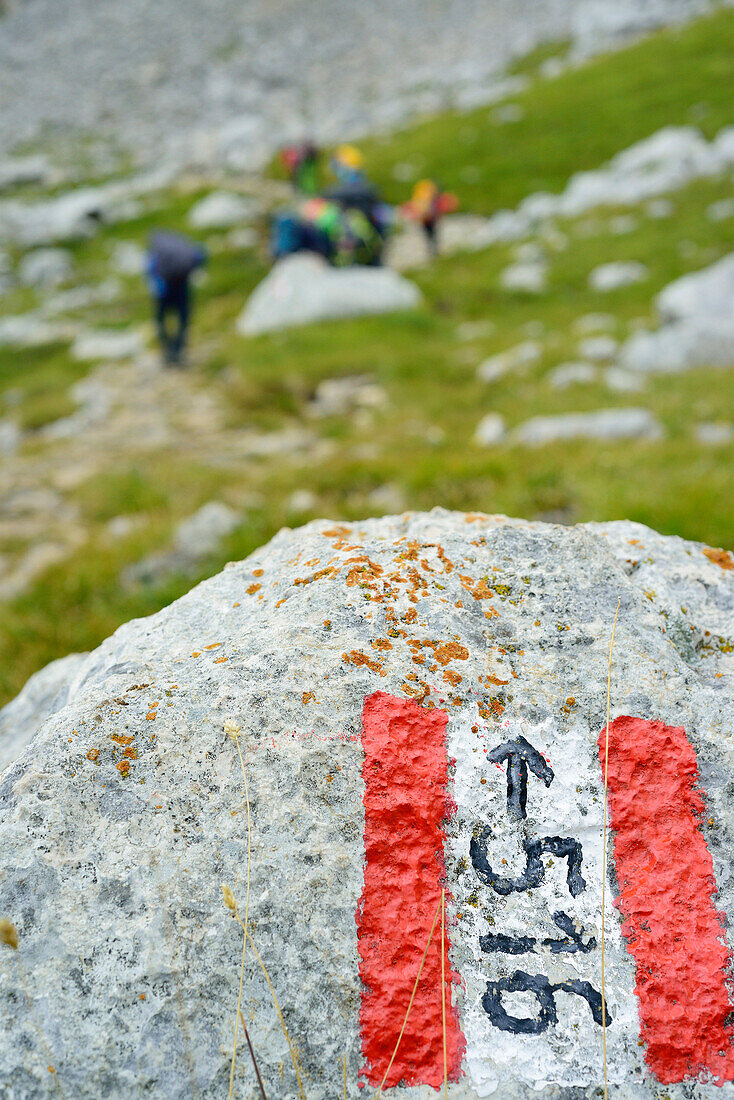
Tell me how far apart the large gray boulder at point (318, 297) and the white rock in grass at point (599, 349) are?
460 cm

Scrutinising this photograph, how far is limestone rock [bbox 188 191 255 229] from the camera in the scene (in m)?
21.6

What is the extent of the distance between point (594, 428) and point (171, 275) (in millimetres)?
8451

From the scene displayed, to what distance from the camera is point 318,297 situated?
555 inches

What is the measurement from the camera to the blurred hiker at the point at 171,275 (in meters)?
12.4

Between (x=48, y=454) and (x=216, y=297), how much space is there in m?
9.22

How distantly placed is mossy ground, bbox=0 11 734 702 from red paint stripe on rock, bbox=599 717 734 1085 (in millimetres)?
2984

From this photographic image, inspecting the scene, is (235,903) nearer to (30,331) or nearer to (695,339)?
(695,339)

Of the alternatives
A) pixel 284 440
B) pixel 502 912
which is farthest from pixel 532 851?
pixel 284 440

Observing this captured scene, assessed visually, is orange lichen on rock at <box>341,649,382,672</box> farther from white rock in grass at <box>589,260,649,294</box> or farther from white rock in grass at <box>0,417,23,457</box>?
white rock in grass at <box>589,260,649,294</box>

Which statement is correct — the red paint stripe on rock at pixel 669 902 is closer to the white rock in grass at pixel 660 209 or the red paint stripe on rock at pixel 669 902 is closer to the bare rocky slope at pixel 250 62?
the white rock in grass at pixel 660 209

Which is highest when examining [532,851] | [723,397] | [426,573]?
[723,397]

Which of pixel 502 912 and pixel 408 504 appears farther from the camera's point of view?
pixel 408 504

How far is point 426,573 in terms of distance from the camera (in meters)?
2.29

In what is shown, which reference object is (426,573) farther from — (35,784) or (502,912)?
(35,784)
